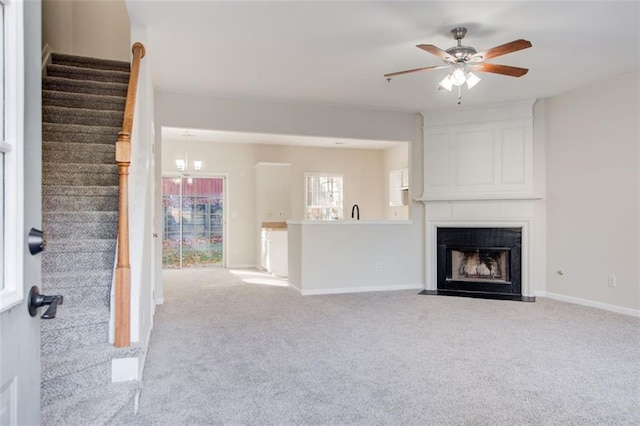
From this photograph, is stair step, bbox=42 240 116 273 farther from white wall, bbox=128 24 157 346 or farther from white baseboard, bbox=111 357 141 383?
white baseboard, bbox=111 357 141 383

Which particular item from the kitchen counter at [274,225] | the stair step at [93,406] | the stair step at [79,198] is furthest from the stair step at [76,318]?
the kitchen counter at [274,225]

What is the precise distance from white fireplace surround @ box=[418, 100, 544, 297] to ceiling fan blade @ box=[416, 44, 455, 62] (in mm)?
2618

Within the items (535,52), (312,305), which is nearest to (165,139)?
(312,305)

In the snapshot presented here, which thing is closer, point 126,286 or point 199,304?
point 126,286

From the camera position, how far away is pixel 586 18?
3.41m

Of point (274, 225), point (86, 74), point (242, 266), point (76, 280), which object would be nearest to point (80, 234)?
point (76, 280)

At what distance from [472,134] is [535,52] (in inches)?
78.9

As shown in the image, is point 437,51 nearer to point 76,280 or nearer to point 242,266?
point 76,280

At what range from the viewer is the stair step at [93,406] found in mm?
1992

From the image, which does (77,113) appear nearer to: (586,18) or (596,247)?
(586,18)

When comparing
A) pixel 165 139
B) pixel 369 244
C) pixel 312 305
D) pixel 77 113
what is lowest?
pixel 312 305

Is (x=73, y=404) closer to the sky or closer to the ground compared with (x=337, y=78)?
closer to the ground

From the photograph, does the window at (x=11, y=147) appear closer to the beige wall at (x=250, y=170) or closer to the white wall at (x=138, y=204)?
the white wall at (x=138, y=204)

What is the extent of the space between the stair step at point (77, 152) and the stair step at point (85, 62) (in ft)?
5.14
